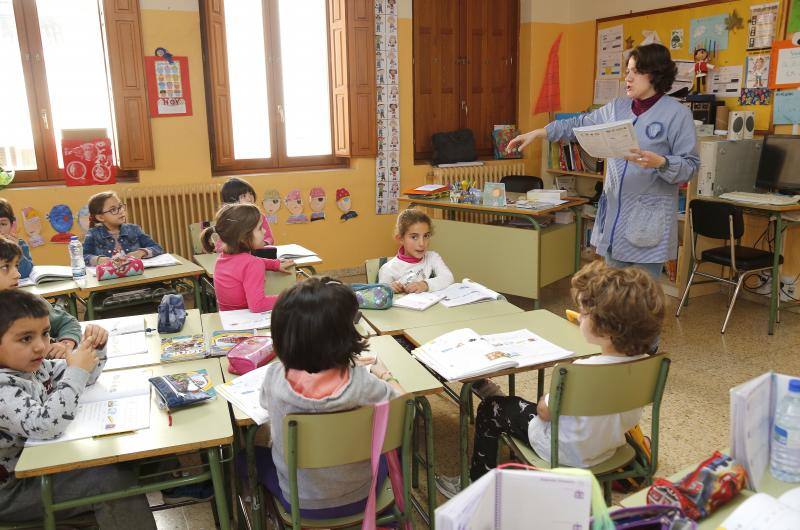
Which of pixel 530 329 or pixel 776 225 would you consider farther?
pixel 776 225

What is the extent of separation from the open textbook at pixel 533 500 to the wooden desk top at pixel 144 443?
92 centimetres

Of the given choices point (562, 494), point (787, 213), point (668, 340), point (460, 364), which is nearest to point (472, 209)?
point (668, 340)

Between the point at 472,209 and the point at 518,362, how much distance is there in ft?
9.04

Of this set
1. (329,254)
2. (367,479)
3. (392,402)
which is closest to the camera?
(392,402)

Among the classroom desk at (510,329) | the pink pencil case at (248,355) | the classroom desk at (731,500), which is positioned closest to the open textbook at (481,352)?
the classroom desk at (510,329)

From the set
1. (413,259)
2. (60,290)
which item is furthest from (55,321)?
(413,259)

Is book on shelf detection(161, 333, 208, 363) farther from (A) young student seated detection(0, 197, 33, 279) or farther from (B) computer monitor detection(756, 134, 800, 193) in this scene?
(B) computer monitor detection(756, 134, 800, 193)

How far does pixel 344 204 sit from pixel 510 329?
3.61 m

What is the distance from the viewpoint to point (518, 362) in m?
2.10

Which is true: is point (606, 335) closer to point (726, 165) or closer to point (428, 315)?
point (428, 315)

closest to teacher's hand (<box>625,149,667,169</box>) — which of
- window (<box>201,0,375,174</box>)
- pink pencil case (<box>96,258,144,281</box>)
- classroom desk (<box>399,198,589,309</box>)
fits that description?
classroom desk (<box>399,198,589,309</box>)

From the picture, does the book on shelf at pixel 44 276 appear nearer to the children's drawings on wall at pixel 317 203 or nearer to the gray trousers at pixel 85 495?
the gray trousers at pixel 85 495

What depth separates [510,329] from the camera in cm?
246

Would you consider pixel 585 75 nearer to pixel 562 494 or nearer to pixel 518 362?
pixel 518 362
